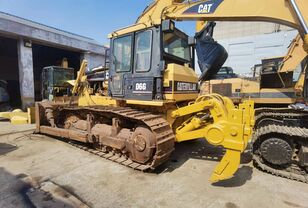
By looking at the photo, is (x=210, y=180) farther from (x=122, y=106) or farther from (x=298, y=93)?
(x=298, y=93)

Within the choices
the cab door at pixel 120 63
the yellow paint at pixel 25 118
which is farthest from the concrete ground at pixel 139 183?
the yellow paint at pixel 25 118

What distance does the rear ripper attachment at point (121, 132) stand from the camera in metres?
3.93

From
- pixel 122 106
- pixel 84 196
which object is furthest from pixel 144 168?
pixel 122 106

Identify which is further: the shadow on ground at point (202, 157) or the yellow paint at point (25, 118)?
the yellow paint at point (25, 118)

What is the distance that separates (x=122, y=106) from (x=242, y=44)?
20.3 m

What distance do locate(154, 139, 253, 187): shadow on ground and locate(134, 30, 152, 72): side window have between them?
2.11m

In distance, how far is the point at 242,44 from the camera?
2167 centimetres

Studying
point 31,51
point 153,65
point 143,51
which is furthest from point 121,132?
point 31,51

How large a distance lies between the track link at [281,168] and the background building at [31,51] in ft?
33.4

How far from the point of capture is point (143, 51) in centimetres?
454

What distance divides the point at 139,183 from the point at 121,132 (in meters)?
1.33

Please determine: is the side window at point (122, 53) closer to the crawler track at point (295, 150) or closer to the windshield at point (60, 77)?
the crawler track at point (295, 150)

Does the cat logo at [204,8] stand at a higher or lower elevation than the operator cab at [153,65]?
higher

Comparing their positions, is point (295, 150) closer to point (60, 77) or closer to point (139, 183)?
point (139, 183)
